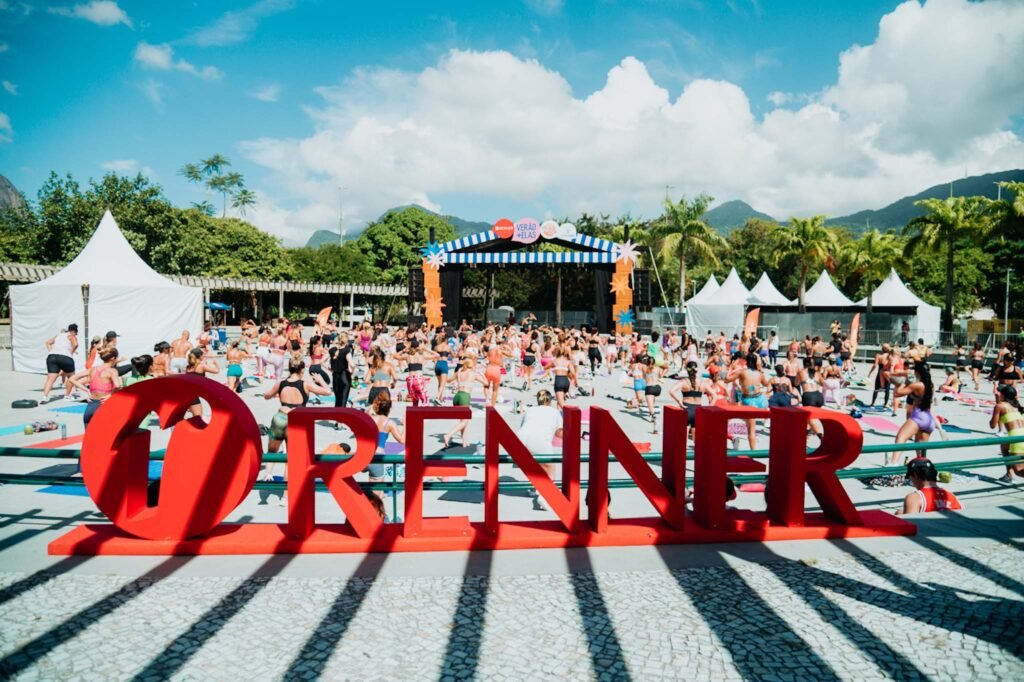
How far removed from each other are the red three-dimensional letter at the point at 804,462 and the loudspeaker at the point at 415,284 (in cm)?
2891

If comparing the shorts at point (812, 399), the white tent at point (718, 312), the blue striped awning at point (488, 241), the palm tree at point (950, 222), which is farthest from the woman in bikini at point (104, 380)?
the palm tree at point (950, 222)

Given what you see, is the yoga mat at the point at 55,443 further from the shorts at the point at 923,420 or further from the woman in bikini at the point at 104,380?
the shorts at the point at 923,420

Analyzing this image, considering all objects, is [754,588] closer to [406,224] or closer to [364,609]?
[364,609]

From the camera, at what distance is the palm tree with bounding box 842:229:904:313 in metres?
34.0

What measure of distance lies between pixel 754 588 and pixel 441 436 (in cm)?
606

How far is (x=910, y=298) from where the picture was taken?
3309cm

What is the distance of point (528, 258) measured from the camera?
3158 centimetres

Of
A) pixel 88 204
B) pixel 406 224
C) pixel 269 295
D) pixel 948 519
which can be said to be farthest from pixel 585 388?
pixel 406 224

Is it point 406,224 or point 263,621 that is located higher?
point 406,224

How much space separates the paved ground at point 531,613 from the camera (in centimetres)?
323

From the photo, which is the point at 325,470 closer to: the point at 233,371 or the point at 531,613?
the point at 531,613

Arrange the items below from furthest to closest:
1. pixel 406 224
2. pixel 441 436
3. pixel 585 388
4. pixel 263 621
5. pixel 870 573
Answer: pixel 406 224 → pixel 585 388 → pixel 441 436 → pixel 870 573 → pixel 263 621

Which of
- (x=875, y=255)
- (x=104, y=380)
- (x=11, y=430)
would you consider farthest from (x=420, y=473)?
(x=875, y=255)

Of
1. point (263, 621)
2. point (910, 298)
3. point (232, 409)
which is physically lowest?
point (263, 621)
